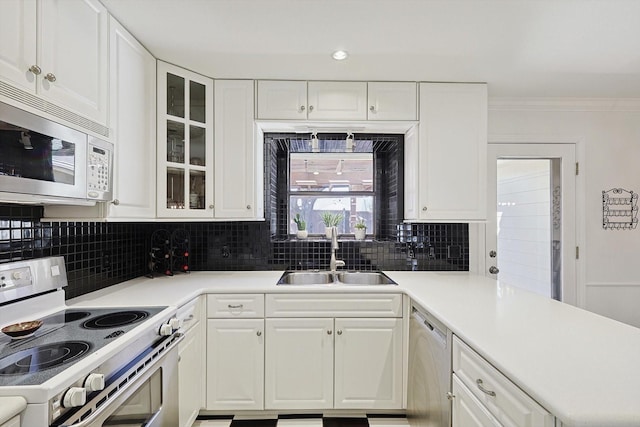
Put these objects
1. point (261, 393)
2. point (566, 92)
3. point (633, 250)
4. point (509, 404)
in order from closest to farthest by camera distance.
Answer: point (509, 404) → point (261, 393) → point (566, 92) → point (633, 250)

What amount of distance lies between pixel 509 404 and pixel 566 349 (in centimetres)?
31

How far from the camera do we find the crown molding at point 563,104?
2.65 meters

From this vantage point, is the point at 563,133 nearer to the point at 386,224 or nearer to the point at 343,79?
the point at 386,224

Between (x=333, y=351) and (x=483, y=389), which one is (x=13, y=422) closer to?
(x=483, y=389)

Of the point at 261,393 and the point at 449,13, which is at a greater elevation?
the point at 449,13

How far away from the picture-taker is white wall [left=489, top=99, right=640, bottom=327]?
2668mm

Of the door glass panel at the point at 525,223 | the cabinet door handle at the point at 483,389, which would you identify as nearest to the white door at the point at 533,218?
the door glass panel at the point at 525,223

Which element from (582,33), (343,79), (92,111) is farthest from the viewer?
(343,79)

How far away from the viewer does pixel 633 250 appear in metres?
2.68

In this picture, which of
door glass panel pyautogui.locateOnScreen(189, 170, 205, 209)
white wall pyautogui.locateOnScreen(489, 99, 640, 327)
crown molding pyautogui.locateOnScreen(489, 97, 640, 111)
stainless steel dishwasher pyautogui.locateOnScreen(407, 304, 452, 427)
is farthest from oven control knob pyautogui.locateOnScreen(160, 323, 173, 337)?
crown molding pyautogui.locateOnScreen(489, 97, 640, 111)

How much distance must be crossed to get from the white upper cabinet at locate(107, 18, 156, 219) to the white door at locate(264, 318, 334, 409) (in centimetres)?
108

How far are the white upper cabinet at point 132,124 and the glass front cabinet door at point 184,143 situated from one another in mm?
59

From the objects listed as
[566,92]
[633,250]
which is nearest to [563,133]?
[566,92]

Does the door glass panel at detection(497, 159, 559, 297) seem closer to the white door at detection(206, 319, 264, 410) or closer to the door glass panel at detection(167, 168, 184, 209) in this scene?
the white door at detection(206, 319, 264, 410)
